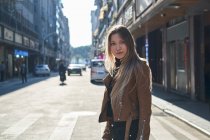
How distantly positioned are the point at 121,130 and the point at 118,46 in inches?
25.2

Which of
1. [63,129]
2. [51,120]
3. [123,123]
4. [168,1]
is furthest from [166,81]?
[123,123]

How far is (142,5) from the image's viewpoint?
28.8 m

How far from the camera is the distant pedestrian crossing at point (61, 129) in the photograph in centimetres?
988

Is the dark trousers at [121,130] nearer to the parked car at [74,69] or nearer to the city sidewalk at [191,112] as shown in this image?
the city sidewalk at [191,112]

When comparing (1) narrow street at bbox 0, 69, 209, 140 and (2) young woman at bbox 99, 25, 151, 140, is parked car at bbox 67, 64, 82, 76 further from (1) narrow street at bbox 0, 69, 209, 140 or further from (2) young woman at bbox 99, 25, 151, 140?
(2) young woman at bbox 99, 25, 151, 140

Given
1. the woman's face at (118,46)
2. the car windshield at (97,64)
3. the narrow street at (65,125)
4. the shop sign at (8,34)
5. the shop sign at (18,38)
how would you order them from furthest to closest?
the shop sign at (18,38) < the shop sign at (8,34) < the car windshield at (97,64) < the narrow street at (65,125) < the woman's face at (118,46)

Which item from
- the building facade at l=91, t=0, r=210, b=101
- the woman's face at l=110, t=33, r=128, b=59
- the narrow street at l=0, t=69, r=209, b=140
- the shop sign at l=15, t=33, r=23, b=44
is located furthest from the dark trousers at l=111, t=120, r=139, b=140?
the shop sign at l=15, t=33, r=23, b=44

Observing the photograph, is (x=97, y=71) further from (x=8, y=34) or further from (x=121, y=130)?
(x=121, y=130)

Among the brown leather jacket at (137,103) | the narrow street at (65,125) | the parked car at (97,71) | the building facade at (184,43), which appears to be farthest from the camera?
the parked car at (97,71)

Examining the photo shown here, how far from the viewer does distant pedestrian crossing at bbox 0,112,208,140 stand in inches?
389

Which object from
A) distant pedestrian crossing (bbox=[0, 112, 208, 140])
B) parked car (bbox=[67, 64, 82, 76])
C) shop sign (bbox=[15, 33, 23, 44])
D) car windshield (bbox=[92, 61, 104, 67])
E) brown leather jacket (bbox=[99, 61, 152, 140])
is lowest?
distant pedestrian crossing (bbox=[0, 112, 208, 140])

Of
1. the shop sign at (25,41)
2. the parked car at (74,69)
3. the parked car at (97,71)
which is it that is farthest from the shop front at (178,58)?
the parked car at (74,69)

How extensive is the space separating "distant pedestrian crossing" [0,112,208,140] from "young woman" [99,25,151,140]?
252 inches

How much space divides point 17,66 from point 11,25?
771cm
